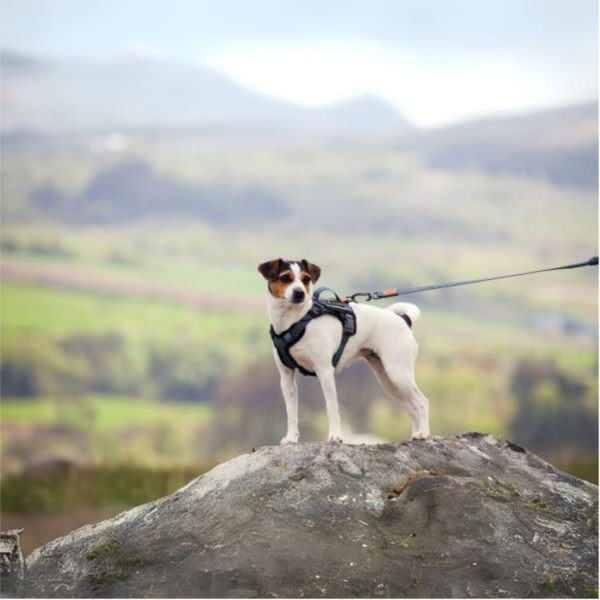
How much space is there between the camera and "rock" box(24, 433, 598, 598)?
38.1 ft

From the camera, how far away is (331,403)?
494 inches

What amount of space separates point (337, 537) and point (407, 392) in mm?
1988

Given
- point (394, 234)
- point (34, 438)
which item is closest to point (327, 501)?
point (34, 438)

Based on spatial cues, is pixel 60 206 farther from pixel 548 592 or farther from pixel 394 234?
pixel 548 592

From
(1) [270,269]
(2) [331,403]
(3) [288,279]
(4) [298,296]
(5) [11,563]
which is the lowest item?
(5) [11,563]

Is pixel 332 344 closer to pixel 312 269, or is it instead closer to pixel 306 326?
pixel 306 326

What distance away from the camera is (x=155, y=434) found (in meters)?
91.3

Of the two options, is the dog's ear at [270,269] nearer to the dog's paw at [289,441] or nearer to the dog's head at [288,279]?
the dog's head at [288,279]

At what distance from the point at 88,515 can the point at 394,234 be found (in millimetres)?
129491

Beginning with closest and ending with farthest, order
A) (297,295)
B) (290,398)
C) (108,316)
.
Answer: (297,295)
(290,398)
(108,316)

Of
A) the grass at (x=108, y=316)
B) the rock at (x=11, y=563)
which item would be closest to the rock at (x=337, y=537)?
the rock at (x=11, y=563)

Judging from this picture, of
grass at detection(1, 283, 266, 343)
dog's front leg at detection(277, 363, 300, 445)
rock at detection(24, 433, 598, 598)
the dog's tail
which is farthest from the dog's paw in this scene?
grass at detection(1, 283, 266, 343)

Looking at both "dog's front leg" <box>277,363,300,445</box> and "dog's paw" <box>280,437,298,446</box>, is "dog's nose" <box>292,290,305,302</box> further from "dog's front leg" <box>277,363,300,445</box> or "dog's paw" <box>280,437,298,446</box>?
"dog's paw" <box>280,437,298,446</box>

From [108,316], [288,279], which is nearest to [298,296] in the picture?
[288,279]
